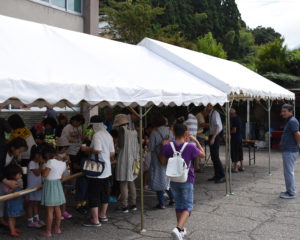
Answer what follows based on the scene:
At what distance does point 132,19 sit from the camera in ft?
77.8

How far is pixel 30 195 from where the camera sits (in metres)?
5.53

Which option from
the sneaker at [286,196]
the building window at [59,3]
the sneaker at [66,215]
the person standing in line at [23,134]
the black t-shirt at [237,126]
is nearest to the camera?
the person standing in line at [23,134]

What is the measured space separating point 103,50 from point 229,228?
3.49 meters

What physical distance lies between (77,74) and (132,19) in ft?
64.3

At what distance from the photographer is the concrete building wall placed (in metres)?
10.7

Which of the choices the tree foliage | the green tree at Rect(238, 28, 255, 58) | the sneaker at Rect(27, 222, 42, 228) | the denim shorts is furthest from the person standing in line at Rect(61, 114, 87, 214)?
the green tree at Rect(238, 28, 255, 58)

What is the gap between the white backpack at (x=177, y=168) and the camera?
4.79m

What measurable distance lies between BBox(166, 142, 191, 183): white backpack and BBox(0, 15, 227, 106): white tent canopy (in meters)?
0.98

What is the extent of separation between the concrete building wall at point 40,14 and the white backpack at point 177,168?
7.86 metres

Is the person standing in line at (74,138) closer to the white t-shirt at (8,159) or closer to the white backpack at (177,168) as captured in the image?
the white t-shirt at (8,159)

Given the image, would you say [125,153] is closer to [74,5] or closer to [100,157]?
[100,157]

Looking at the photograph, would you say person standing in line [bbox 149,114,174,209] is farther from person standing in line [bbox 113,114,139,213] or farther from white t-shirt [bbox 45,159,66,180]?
white t-shirt [bbox 45,159,66,180]

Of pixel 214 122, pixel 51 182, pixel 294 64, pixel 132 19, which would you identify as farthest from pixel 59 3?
pixel 294 64

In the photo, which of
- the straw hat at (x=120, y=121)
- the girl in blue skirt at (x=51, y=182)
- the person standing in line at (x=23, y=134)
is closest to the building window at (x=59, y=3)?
the person standing in line at (x=23, y=134)
